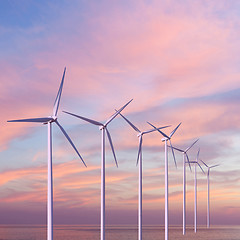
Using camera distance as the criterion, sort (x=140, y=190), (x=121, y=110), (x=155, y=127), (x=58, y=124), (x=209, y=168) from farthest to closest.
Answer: (x=209, y=168)
(x=155, y=127)
(x=140, y=190)
(x=121, y=110)
(x=58, y=124)

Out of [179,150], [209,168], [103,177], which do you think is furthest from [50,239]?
[209,168]

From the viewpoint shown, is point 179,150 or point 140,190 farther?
point 179,150

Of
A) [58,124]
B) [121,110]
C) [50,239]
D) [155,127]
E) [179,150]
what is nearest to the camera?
[50,239]

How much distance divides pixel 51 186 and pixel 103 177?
11.1 metres

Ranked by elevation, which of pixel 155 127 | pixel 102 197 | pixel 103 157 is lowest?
pixel 102 197

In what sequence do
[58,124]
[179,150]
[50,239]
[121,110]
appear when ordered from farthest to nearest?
1. [179,150]
2. [121,110]
3. [58,124]
4. [50,239]

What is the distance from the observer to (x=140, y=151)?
74750 millimetres

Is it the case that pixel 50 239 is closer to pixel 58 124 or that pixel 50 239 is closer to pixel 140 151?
pixel 58 124

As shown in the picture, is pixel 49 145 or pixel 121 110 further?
pixel 121 110

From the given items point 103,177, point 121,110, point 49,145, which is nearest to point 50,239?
point 49,145

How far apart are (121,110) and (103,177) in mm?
9537

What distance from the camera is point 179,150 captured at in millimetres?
120500

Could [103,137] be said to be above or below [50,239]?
above

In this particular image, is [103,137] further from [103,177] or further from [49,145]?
[49,145]
